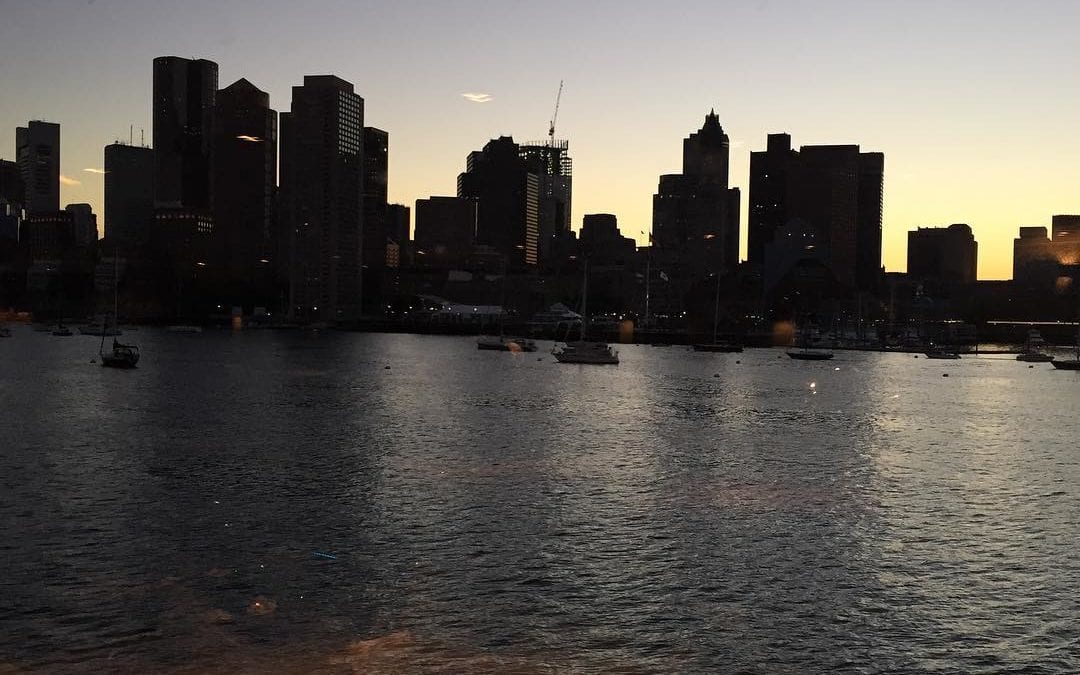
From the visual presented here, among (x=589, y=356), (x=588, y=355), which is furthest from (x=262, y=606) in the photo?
(x=588, y=355)

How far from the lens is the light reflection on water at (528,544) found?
77.5 feet

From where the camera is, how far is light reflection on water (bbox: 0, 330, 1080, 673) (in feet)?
77.5

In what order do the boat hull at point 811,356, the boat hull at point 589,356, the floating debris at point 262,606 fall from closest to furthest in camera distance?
the floating debris at point 262,606, the boat hull at point 589,356, the boat hull at point 811,356

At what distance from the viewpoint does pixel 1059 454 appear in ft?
206

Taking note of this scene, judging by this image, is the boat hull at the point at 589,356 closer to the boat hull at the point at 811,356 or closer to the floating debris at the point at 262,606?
the boat hull at the point at 811,356

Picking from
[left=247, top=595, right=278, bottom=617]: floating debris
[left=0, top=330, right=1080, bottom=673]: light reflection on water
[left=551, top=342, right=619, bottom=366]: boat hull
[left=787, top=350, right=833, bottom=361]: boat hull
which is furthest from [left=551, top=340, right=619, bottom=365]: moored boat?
[left=247, top=595, right=278, bottom=617]: floating debris

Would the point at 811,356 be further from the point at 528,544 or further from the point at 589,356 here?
the point at 528,544

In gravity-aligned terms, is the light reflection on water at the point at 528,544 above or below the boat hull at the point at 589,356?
below

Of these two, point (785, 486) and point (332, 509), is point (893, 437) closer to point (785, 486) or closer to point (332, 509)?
Result: point (785, 486)

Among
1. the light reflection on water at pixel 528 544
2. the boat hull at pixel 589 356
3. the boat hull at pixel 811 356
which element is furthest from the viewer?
the boat hull at pixel 811 356

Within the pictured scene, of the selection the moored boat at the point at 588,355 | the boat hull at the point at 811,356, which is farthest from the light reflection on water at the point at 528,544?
the boat hull at the point at 811,356

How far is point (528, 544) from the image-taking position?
3378 cm

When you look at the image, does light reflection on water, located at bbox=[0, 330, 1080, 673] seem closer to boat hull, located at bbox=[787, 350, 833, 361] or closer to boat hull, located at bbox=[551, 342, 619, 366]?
boat hull, located at bbox=[551, 342, 619, 366]

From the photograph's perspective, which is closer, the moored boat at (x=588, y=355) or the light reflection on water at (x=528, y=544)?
the light reflection on water at (x=528, y=544)
